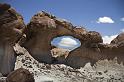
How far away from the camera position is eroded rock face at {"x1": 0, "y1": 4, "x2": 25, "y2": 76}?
39.0ft

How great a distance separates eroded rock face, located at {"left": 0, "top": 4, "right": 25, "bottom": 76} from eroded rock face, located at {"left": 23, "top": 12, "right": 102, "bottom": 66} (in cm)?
271

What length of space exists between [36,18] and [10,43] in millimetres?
3185

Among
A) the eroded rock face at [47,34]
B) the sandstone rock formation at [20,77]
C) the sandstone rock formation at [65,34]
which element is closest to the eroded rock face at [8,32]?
the sandstone rock formation at [65,34]

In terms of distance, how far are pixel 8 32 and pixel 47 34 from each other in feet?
12.3

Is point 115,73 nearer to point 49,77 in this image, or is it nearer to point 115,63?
point 115,63

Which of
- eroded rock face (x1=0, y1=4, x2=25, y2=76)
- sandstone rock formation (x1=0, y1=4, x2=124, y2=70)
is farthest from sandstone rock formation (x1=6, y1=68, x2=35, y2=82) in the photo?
sandstone rock formation (x1=0, y1=4, x2=124, y2=70)

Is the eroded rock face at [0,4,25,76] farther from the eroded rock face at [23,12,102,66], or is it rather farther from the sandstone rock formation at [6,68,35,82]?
the sandstone rock formation at [6,68,35,82]

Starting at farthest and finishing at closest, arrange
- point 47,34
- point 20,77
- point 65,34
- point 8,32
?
point 65,34 < point 47,34 < point 8,32 < point 20,77

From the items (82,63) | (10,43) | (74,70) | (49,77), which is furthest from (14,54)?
(82,63)

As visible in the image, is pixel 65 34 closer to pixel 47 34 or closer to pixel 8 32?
pixel 47 34

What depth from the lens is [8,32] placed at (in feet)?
39.2

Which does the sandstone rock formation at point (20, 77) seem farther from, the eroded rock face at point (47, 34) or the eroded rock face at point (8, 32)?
the eroded rock face at point (47, 34)

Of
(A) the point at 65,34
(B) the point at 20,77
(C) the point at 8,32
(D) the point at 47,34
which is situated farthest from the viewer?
(A) the point at 65,34

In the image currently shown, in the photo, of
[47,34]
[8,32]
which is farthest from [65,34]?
[8,32]
